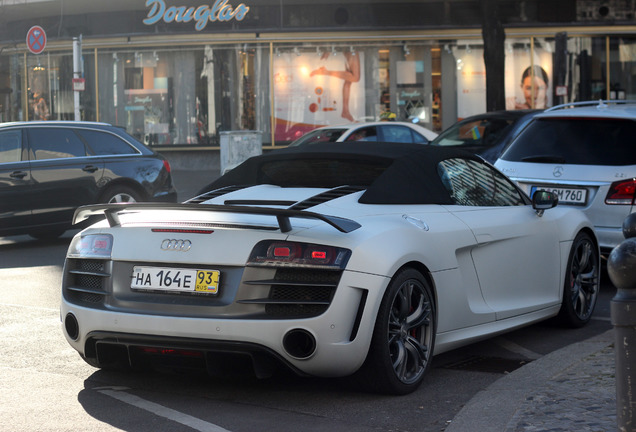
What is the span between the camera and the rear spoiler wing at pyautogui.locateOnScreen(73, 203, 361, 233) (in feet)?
16.8

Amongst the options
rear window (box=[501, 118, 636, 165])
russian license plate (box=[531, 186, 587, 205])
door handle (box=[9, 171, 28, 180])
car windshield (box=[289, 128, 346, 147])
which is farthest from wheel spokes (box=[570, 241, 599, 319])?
car windshield (box=[289, 128, 346, 147])

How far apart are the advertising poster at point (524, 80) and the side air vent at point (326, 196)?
2546cm

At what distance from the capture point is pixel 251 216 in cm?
545

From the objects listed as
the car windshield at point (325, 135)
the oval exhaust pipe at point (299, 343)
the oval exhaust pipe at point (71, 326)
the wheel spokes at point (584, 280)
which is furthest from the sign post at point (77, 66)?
the oval exhaust pipe at point (299, 343)

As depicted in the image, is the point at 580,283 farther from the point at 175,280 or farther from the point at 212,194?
the point at 175,280

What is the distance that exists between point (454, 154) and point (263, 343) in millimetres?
2183

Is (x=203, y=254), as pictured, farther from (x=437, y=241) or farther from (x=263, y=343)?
(x=437, y=241)

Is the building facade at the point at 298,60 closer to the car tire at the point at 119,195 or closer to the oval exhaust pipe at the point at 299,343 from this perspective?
the car tire at the point at 119,195

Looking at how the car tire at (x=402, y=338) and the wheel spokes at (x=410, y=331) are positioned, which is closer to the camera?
the car tire at (x=402, y=338)

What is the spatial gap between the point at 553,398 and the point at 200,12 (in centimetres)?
2574

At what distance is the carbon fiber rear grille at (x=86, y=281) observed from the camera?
5633 millimetres

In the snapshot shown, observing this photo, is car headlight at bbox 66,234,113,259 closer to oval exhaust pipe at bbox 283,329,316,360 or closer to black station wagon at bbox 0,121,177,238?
oval exhaust pipe at bbox 283,329,316,360

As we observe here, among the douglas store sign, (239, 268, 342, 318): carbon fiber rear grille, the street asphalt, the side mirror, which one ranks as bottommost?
the street asphalt

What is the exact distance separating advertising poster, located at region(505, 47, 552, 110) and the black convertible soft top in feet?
80.7
